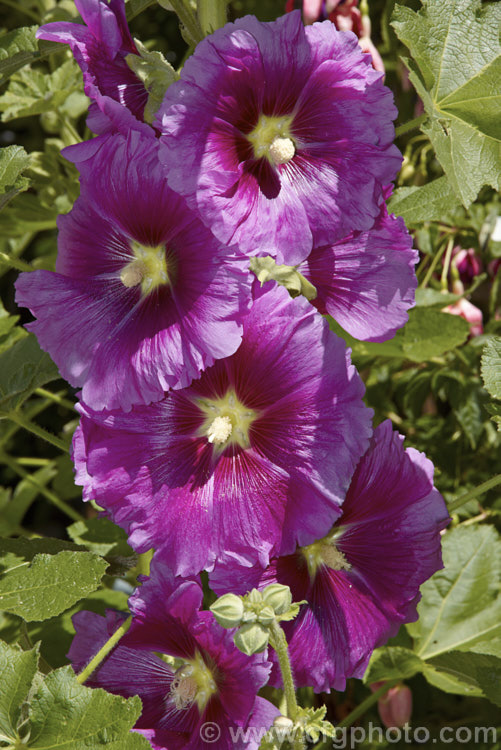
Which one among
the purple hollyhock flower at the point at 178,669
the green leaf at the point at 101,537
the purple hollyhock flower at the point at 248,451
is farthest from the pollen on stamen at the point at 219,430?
the green leaf at the point at 101,537

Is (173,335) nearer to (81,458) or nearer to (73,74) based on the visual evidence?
(81,458)

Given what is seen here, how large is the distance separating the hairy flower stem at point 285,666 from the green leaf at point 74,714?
0.16 m

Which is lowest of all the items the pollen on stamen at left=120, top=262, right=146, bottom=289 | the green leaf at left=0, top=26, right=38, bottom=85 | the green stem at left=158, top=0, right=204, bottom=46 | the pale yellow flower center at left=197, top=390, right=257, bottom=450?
the pale yellow flower center at left=197, top=390, right=257, bottom=450

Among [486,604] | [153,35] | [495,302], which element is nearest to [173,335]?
[486,604]

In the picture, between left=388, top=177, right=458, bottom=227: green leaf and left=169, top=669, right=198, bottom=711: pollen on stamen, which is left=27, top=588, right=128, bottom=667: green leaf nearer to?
left=169, top=669, right=198, bottom=711: pollen on stamen

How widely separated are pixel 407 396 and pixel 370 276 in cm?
62

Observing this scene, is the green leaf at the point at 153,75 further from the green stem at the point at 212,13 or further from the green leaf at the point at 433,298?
the green leaf at the point at 433,298

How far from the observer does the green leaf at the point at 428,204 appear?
117 centimetres

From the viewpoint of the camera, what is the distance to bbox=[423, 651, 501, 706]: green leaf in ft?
3.47

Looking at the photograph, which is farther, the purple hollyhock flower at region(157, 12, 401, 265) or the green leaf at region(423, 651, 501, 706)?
the green leaf at region(423, 651, 501, 706)

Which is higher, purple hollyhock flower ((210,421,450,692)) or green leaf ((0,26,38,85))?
green leaf ((0,26,38,85))

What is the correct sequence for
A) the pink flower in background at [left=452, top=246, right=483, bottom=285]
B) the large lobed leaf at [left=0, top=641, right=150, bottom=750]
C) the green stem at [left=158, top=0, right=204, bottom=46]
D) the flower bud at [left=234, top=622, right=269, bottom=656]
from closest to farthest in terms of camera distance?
the flower bud at [left=234, top=622, right=269, bottom=656]
the large lobed leaf at [left=0, top=641, right=150, bottom=750]
the green stem at [left=158, top=0, right=204, bottom=46]
the pink flower in background at [left=452, top=246, right=483, bottom=285]

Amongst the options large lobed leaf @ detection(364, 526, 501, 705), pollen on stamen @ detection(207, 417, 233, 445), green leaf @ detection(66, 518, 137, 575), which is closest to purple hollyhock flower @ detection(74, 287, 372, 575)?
pollen on stamen @ detection(207, 417, 233, 445)

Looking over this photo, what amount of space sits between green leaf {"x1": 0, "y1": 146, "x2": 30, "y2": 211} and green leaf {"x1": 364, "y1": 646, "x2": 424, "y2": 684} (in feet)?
2.77
